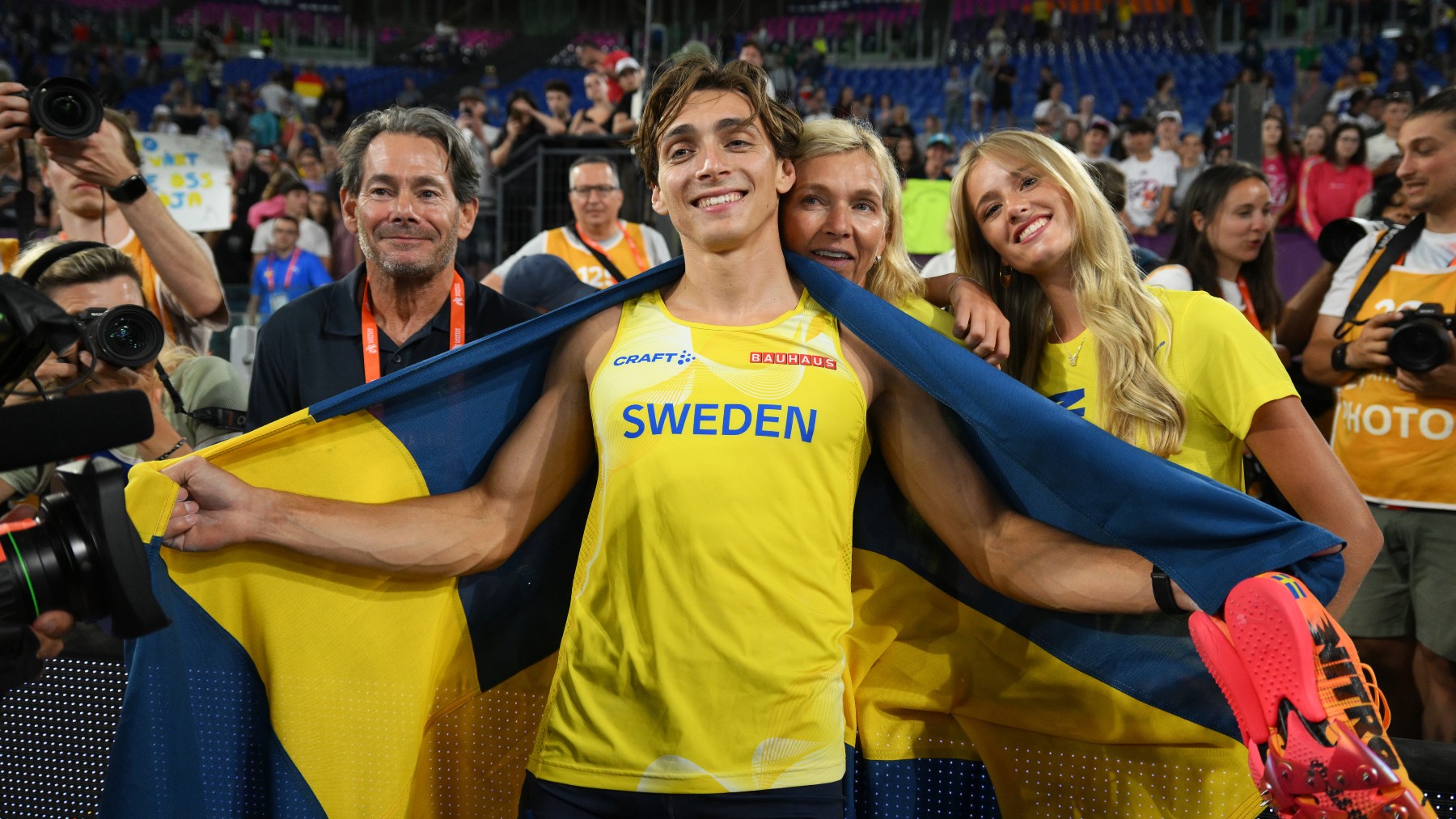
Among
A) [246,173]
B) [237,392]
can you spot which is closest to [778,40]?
[246,173]

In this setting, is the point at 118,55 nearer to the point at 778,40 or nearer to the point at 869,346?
the point at 778,40

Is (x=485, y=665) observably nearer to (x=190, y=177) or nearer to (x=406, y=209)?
(x=406, y=209)

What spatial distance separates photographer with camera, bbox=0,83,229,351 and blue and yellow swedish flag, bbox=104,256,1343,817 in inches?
38.8

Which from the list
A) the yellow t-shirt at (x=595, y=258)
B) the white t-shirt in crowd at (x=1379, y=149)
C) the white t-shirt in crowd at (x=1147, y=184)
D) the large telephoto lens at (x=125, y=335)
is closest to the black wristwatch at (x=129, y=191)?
the large telephoto lens at (x=125, y=335)

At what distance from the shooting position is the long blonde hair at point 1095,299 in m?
2.28

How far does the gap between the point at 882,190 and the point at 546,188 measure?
4739 millimetres

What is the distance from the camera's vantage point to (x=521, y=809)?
2.46m

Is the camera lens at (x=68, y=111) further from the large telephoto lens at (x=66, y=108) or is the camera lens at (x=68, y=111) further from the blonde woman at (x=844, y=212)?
the blonde woman at (x=844, y=212)

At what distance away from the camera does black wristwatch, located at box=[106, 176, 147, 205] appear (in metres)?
2.96

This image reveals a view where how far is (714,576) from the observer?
6.66 feet

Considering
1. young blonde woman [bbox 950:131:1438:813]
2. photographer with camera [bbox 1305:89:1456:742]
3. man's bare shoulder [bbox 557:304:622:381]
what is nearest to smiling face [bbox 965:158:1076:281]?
young blonde woman [bbox 950:131:1438:813]

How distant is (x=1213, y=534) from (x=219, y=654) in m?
1.93

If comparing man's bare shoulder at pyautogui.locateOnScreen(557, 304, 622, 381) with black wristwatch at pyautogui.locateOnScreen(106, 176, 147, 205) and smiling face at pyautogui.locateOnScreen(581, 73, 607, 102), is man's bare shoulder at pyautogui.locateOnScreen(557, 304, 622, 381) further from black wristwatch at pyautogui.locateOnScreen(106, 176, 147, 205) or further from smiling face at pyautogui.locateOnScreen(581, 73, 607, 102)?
smiling face at pyautogui.locateOnScreen(581, 73, 607, 102)

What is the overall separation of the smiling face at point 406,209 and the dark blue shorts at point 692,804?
123cm
